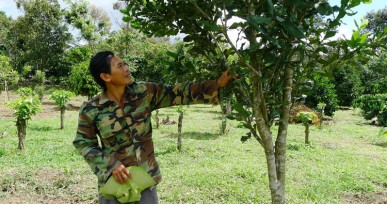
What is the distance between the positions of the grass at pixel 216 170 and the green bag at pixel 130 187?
2.48 m

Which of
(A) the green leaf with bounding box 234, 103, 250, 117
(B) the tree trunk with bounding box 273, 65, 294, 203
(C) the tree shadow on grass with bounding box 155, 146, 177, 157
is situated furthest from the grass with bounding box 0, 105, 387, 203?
(A) the green leaf with bounding box 234, 103, 250, 117

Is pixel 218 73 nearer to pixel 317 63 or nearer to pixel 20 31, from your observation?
pixel 317 63

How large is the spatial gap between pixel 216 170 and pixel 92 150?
390cm

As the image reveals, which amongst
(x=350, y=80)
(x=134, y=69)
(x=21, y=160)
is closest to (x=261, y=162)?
(x=21, y=160)

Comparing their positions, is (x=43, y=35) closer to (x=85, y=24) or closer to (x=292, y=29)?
(x=85, y=24)

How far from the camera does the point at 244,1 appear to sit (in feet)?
5.96

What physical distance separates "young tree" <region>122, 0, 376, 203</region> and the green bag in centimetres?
68

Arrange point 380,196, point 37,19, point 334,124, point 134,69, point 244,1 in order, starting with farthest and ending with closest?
1. point 37,19
2. point 134,69
3. point 334,124
4. point 380,196
5. point 244,1

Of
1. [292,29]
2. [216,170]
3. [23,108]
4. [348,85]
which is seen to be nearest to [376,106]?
[348,85]

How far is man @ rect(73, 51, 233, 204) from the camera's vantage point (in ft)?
7.36

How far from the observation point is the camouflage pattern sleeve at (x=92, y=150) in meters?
2.18

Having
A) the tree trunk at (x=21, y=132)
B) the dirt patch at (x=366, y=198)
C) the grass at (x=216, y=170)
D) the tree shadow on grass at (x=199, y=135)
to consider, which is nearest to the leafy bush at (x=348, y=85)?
the grass at (x=216, y=170)

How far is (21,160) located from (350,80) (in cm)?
1606

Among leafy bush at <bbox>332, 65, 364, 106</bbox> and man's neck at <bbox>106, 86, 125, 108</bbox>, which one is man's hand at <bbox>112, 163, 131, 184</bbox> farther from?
leafy bush at <bbox>332, 65, 364, 106</bbox>
